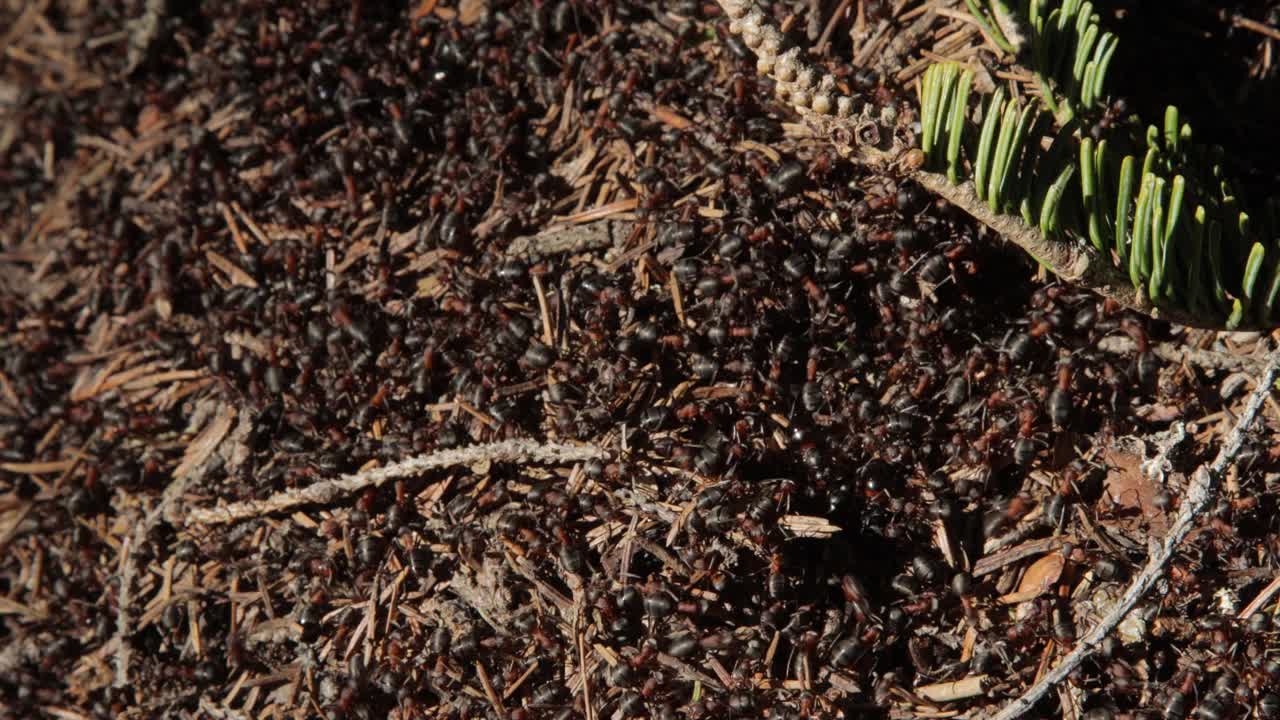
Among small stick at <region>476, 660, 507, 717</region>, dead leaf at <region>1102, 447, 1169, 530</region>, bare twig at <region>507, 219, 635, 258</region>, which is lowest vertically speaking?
small stick at <region>476, 660, 507, 717</region>

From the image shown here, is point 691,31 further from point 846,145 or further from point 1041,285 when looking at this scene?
point 1041,285

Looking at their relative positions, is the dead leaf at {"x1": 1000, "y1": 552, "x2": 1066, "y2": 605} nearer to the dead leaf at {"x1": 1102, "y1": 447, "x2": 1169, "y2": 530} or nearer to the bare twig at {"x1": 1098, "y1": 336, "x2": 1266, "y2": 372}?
the dead leaf at {"x1": 1102, "y1": 447, "x2": 1169, "y2": 530}

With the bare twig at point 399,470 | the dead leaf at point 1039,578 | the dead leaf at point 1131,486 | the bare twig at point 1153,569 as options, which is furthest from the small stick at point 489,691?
the dead leaf at point 1131,486

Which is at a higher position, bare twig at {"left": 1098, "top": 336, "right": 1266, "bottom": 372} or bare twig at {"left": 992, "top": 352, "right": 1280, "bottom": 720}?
bare twig at {"left": 1098, "top": 336, "right": 1266, "bottom": 372}

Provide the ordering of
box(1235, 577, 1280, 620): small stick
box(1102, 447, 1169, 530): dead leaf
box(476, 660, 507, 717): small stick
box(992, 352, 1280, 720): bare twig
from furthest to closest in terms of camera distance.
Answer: box(476, 660, 507, 717): small stick → box(1102, 447, 1169, 530): dead leaf → box(1235, 577, 1280, 620): small stick → box(992, 352, 1280, 720): bare twig

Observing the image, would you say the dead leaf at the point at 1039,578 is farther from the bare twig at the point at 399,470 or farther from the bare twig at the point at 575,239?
the bare twig at the point at 575,239

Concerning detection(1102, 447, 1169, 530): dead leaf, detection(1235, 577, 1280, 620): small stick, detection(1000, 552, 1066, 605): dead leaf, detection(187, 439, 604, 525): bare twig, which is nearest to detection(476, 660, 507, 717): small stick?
detection(187, 439, 604, 525): bare twig

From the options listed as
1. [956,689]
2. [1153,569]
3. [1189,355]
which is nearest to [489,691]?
[956,689]
